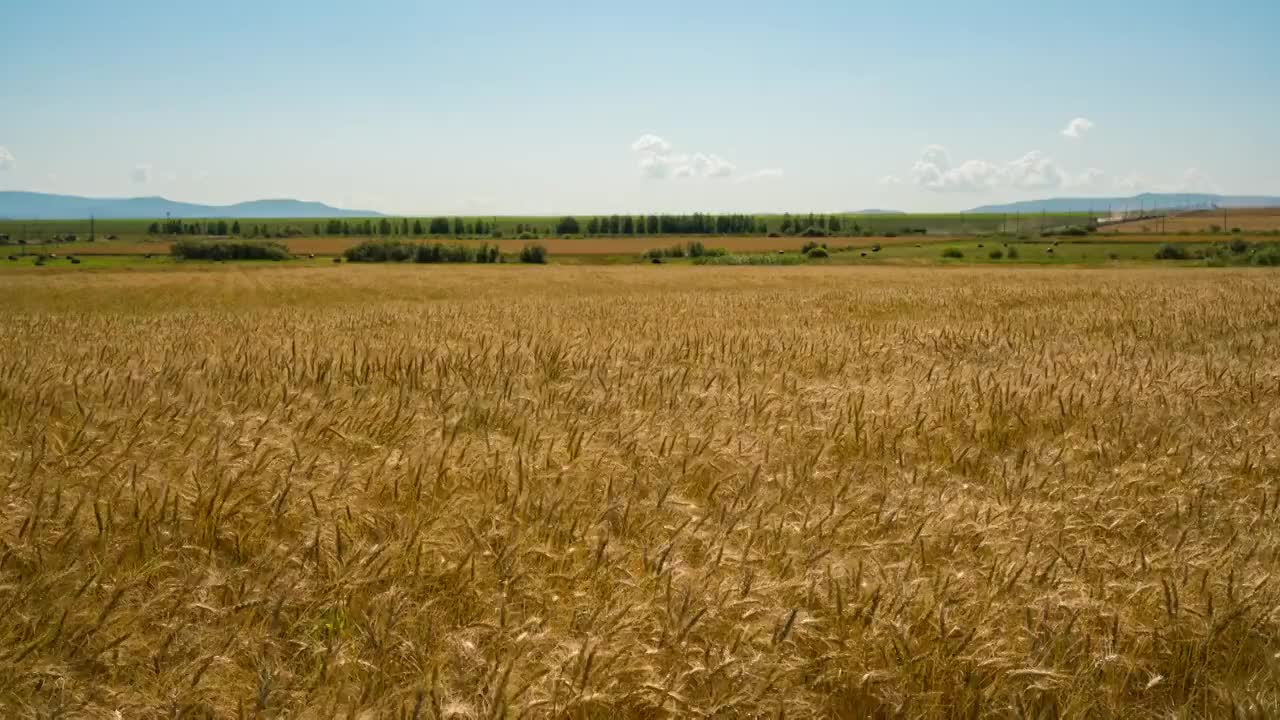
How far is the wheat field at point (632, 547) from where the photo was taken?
6.12ft

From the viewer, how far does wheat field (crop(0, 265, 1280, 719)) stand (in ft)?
6.12

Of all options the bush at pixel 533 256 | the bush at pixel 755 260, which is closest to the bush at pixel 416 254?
the bush at pixel 533 256

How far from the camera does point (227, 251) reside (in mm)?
72188

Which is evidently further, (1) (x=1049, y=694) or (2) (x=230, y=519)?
(2) (x=230, y=519)

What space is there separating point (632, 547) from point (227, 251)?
80.2 metres

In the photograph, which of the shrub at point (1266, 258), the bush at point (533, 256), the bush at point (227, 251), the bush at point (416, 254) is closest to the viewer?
the shrub at point (1266, 258)

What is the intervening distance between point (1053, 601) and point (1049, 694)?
1.11ft

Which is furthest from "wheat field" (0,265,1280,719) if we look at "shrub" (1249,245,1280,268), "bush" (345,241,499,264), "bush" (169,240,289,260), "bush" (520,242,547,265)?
"bush" (169,240,289,260)

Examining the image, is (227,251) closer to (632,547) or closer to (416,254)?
(416,254)

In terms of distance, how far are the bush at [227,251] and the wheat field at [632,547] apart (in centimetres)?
7549

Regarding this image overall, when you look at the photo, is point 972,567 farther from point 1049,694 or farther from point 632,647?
point 632,647

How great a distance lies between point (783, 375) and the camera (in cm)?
589

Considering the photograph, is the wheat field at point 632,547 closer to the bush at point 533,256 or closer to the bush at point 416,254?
the bush at point 533,256

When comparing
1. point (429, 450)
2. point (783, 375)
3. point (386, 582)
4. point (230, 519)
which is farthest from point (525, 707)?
point (783, 375)
